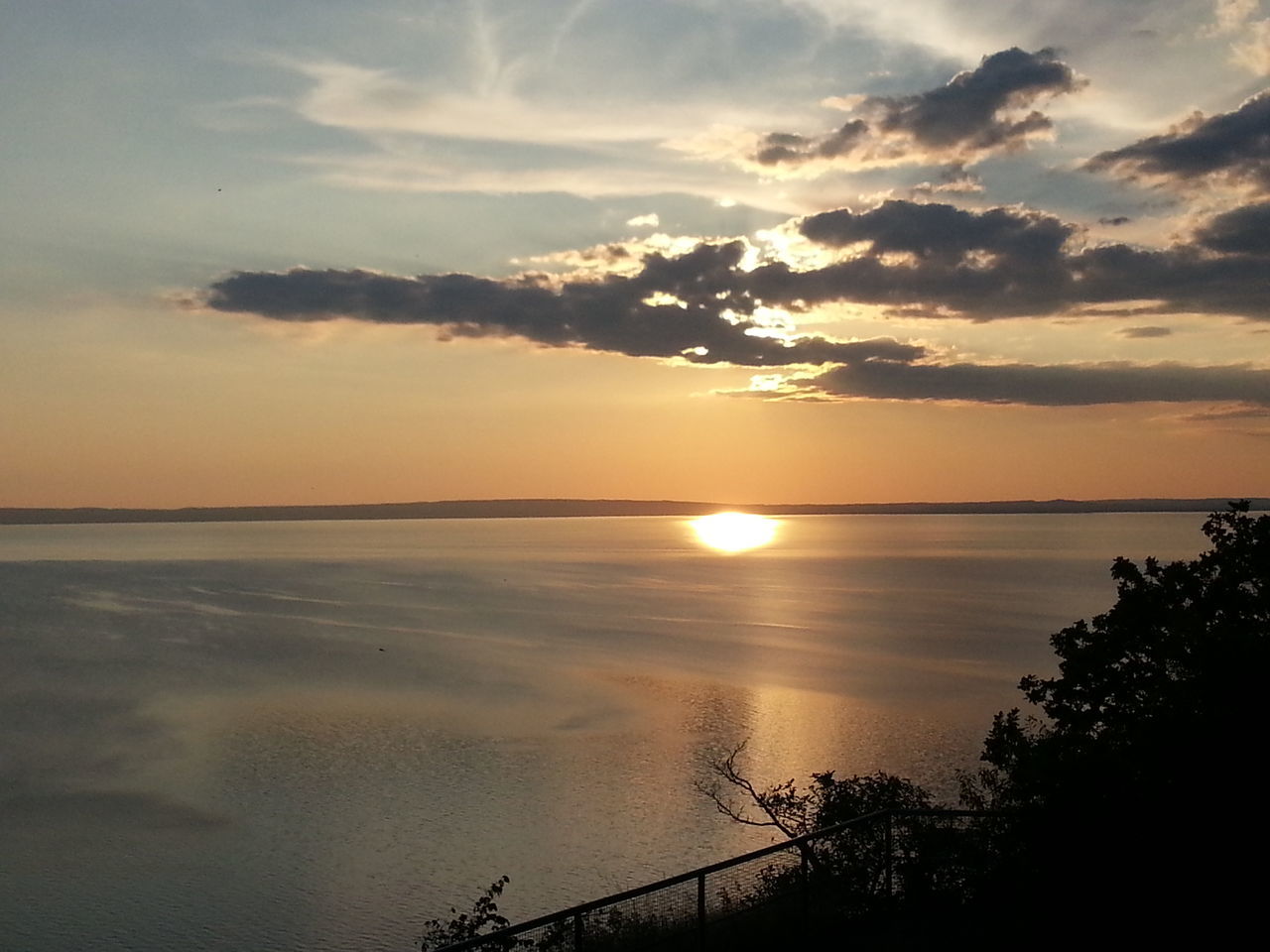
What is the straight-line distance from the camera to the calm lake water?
36188 mm

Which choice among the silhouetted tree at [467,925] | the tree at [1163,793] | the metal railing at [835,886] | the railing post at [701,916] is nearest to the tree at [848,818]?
the metal railing at [835,886]

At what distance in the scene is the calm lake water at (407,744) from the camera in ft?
119

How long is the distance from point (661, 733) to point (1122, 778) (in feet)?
156

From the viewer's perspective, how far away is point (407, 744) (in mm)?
57938

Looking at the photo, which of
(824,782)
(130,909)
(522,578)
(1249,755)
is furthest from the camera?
(522,578)

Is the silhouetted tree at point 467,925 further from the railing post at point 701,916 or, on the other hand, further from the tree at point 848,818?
the tree at point 848,818

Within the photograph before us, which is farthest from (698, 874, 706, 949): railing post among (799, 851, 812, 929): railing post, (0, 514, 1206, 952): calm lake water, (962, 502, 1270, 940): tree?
(0, 514, 1206, 952): calm lake water

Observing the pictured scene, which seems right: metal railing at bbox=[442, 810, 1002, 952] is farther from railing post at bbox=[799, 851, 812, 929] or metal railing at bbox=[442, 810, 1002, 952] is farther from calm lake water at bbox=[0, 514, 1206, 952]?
calm lake water at bbox=[0, 514, 1206, 952]

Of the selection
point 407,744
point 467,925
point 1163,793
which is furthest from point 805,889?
point 407,744

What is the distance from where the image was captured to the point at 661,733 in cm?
6050

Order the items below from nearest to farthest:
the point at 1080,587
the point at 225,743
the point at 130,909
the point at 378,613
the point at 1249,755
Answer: the point at 1249,755
the point at 130,909
the point at 225,743
the point at 378,613
the point at 1080,587

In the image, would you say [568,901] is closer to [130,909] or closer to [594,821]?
[594,821]

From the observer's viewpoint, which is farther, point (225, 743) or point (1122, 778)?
point (225, 743)

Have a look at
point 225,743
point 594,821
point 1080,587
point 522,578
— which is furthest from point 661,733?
point 522,578
